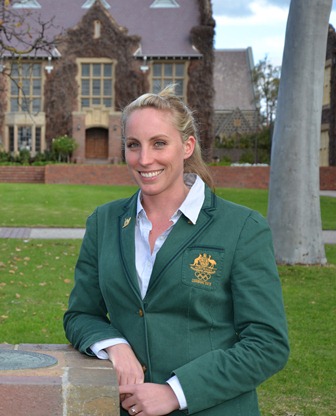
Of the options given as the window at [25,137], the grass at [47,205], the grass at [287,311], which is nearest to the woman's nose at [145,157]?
the grass at [287,311]

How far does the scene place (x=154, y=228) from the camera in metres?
2.68

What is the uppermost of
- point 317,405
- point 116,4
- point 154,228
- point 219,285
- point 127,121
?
point 116,4

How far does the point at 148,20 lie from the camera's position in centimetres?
4641

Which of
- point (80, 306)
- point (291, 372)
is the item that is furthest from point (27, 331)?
point (80, 306)

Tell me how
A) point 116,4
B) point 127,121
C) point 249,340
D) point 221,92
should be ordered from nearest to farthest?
point 249,340 → point 127,121 → point 116,4 → point 221,92

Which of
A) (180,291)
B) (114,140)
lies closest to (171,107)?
(180,291)

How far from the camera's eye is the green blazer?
2439 mm

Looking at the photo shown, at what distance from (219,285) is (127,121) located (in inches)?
25.6

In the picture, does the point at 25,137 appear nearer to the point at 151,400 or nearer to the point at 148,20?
the point at 148,20

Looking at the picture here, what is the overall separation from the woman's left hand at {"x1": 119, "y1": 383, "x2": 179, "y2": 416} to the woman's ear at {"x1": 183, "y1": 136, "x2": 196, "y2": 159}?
0.82 meters

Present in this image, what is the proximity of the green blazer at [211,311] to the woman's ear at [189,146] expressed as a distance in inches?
8.8

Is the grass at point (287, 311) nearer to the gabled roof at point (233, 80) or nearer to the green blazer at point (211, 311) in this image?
the green blazer at point (211, 311)

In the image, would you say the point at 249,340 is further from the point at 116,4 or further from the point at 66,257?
the point at 116,4

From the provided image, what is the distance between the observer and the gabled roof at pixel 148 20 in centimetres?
4484
